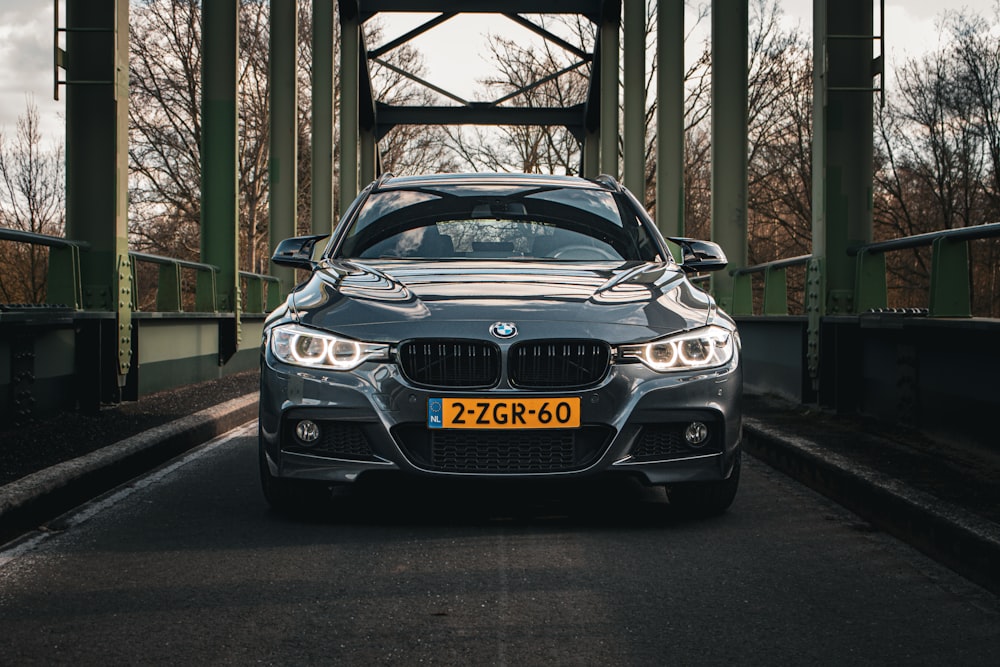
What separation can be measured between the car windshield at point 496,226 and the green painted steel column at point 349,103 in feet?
57.5

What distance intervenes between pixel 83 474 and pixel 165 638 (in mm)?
2550

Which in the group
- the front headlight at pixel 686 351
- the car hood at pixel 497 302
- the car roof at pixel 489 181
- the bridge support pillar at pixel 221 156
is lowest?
the front headlight at pixel 686 351

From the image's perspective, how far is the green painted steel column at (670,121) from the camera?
1677 cm

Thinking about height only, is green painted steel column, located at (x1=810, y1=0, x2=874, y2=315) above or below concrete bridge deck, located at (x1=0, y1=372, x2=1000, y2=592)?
above

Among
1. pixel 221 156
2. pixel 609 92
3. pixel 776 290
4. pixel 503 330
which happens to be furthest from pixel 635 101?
pixel 503 330

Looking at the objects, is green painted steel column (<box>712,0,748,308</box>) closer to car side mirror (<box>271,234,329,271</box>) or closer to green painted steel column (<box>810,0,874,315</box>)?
green painted steel column (<box>810,0,874,315</box>)

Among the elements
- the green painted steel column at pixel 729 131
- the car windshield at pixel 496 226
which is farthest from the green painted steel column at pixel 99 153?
the green painted steel column at pixel 729 131

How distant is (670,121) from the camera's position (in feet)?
55.6

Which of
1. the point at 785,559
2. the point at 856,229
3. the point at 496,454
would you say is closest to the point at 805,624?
the point at 785,559

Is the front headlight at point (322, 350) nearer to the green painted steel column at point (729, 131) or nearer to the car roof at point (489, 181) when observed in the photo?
the car roof at point (489, 181)

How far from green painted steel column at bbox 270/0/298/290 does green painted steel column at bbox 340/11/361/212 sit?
4.55 meters

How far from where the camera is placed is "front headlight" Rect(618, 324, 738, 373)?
4.74 meters

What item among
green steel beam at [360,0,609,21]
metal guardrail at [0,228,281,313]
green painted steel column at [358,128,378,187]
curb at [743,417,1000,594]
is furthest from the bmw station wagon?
green painted steel column at [358,128,378,187]

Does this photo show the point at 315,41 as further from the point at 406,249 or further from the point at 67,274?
the point at 406,249
